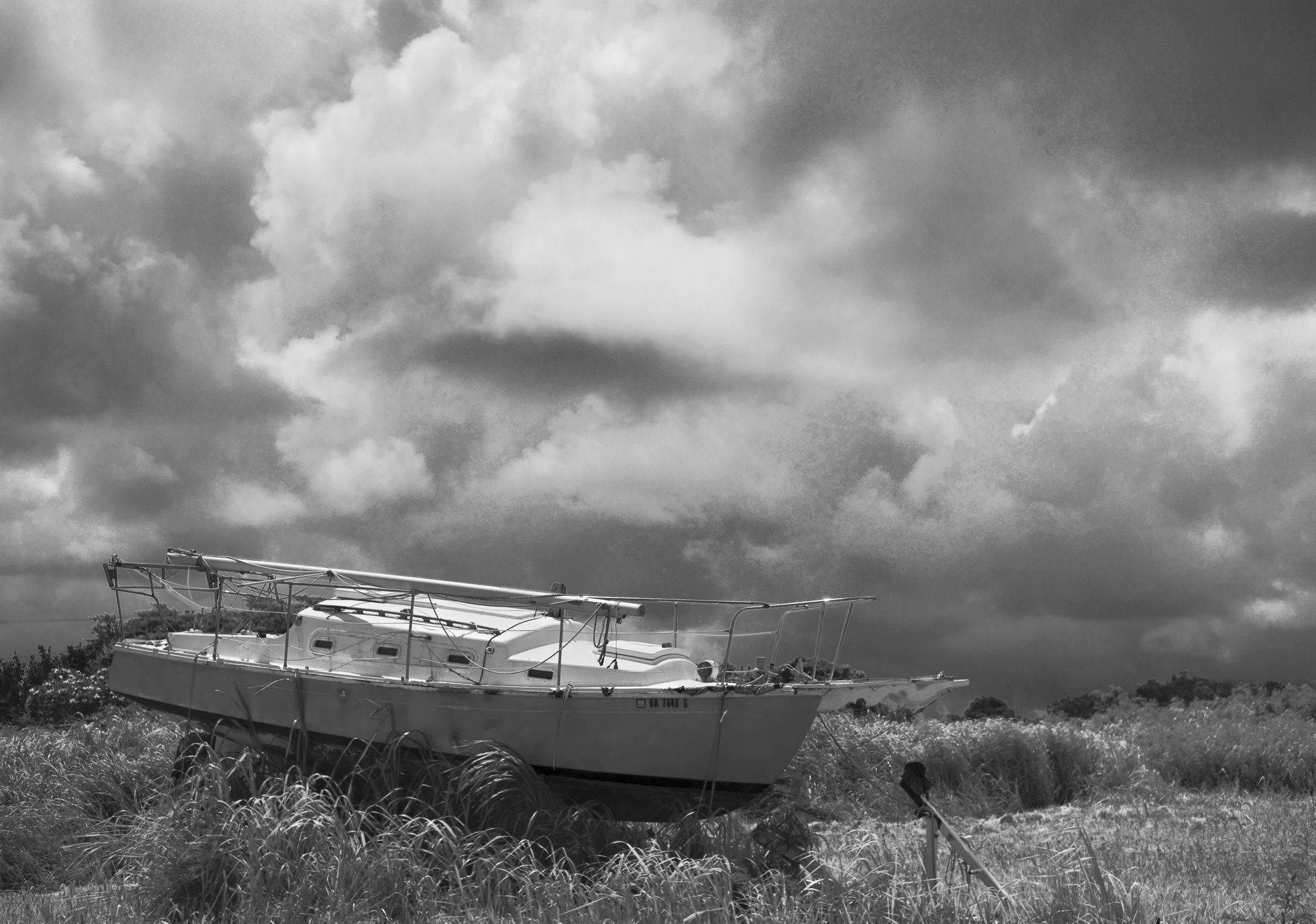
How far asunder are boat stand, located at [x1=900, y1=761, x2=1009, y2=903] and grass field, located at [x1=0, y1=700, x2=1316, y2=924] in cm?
24

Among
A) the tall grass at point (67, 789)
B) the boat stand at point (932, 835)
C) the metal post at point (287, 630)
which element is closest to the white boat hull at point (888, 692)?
the boat stand at point (932, 835)

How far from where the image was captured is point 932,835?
8.41 m

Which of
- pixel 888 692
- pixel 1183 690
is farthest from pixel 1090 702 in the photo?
pixel 888 692

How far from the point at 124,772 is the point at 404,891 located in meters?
7.29

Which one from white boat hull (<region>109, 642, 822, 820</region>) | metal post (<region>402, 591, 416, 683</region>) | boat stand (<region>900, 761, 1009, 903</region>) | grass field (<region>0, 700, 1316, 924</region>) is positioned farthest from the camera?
metal post (<region>402, 591, 416, 683</region>)

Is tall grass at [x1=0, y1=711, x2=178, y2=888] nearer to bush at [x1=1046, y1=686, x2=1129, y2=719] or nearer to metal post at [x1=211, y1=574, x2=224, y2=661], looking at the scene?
metal post at [x1=211, y1=574, x2=224, y2=661]

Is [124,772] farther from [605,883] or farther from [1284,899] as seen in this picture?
[1284,899]

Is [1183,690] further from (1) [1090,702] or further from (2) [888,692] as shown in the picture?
(2) [888,692]

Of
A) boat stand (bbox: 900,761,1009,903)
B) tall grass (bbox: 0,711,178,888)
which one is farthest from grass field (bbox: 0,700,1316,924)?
boat stand (bbox: 900,761,1009,903)

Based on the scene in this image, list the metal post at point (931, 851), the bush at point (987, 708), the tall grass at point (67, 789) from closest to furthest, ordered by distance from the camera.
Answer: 1. the metal post at point (931, 851)
2. the tall grass at point (67, 789)
3. the bush at point (987, 708)

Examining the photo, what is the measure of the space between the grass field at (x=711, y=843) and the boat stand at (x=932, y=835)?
238mm

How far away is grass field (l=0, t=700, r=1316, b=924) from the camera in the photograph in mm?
9328

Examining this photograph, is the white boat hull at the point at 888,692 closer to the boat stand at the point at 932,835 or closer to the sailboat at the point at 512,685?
the sailboat at the point at 512,685

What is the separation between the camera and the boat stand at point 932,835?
8023 millimetres
